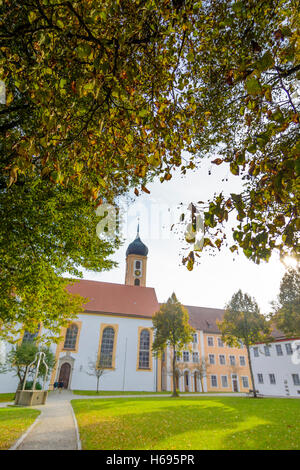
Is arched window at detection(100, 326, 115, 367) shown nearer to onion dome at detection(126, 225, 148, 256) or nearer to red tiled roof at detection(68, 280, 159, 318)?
red tiled roof at detection(68, 280, 159, 318)

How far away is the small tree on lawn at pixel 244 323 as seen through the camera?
25.4 m

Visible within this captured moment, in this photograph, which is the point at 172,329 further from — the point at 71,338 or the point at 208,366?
the point at 208,366

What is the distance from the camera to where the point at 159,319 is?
95.7 ft

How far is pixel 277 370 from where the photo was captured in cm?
3338

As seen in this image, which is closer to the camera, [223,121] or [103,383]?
[223,121]

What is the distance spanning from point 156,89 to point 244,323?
25981mm

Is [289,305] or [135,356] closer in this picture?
[289,305]

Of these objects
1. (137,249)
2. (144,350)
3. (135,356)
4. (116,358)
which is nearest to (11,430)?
(116,358)

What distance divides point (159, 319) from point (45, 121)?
28546mm

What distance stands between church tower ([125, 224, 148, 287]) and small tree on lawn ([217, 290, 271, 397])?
22.2m
